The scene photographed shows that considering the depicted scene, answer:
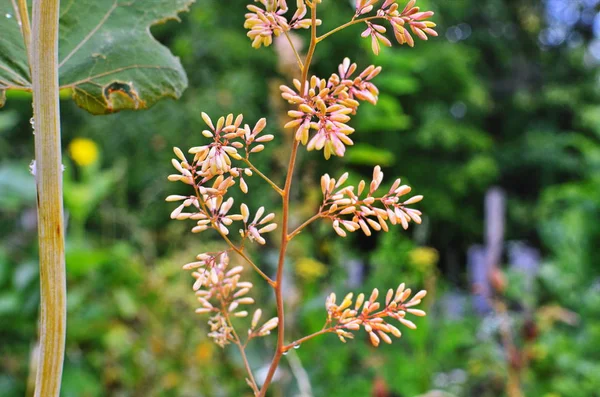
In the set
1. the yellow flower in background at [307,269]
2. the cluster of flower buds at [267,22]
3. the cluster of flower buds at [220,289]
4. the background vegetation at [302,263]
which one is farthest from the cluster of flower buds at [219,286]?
the yellow flower in background at [307,269]

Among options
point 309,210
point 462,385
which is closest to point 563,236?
point 462,385

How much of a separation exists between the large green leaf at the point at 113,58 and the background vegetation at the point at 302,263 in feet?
3.73

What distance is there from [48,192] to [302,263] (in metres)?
2.12

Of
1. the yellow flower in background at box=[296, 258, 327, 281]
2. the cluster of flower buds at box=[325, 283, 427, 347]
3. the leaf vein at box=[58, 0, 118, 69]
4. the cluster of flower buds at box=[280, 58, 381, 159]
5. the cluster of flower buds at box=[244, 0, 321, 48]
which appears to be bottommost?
the cluster of flower buds at box=[325, 283, 427, 347]

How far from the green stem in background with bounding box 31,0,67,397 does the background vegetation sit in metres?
1.20

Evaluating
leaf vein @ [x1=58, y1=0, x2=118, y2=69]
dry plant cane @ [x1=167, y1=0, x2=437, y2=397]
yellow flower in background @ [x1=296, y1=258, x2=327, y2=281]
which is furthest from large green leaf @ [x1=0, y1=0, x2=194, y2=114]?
yellow flower in background @ [x1=296, y1=258, x2=327, y2=281]

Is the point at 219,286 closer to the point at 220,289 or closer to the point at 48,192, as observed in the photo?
the point at 220,289

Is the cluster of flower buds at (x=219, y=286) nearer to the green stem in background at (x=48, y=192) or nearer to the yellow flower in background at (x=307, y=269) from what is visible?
the green stem in background at (x=48, y=192)

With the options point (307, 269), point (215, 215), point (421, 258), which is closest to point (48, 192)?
point (215, 215)

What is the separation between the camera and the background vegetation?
2.00 meters

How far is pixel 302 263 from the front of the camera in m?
2.35

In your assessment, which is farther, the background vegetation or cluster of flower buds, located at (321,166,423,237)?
the background vegetation

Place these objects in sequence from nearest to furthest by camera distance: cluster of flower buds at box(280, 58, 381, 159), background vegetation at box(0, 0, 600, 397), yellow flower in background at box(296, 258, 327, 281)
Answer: cluster of flower buds at box(280, 58, 381, 159), background vegetation at box(0, 0, 600, 397), yellow flower in background at box(296, 258, 327, 281)

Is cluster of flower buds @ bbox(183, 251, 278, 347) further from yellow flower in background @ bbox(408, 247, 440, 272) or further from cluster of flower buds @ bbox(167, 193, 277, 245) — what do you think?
yellow flower in background @ bbox(408, 247, 440, 272)
